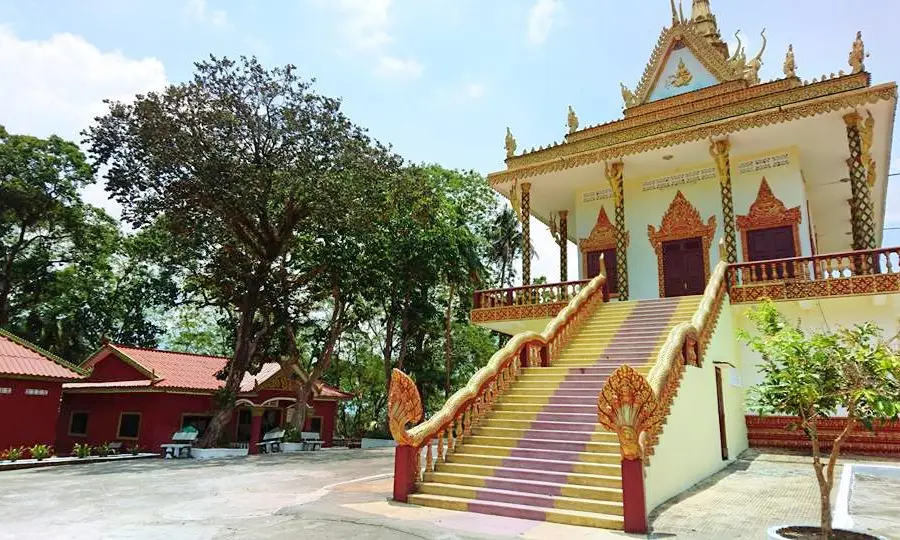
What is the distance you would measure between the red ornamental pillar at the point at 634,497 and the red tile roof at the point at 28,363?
14658 mm

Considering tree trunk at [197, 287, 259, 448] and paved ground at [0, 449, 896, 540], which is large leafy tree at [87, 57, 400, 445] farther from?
paved ground at [0, 449, 896, 540]

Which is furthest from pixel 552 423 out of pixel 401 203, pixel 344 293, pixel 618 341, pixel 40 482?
pixel 401 203

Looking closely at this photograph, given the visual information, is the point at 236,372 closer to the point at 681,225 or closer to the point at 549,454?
the point at 549,454

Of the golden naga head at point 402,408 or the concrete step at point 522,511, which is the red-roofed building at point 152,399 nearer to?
the golden naga head at point 402,408

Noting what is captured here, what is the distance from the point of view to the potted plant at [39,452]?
14195mm

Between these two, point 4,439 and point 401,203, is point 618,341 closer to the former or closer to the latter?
point 401,203

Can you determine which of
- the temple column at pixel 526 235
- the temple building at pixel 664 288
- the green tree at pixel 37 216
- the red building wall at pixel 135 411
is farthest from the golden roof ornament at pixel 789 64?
the green tree at pixel 37 216

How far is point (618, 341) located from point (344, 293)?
1000 centimetres

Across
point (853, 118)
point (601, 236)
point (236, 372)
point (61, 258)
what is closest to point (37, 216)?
point (61, 258)

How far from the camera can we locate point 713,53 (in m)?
15.9

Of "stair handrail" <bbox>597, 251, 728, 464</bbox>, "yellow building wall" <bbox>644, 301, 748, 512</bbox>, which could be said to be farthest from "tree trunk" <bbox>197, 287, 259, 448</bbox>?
"stair handrail" <bbox>597, 251, 728, 464</bbox>

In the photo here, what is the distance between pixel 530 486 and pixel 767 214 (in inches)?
408

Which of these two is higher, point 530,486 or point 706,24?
point 706,24

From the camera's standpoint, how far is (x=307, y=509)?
21.6ft
